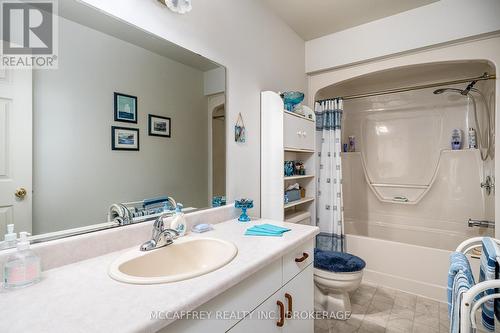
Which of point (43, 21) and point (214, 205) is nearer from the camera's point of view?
point (43, 21)

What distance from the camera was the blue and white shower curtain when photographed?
98.1 inches

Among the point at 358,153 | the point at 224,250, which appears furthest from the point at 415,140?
the point at 224,250

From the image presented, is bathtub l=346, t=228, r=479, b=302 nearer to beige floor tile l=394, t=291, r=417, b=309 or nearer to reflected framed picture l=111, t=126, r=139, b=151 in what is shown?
beige floor tile l=394, t=291, r=417, b=309

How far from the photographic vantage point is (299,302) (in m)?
1.30

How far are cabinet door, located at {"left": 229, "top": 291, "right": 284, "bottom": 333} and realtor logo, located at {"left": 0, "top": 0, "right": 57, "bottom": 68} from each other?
3.91ft

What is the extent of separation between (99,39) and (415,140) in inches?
133

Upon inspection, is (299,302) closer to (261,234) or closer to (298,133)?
(261,234)

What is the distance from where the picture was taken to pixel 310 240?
1419mm

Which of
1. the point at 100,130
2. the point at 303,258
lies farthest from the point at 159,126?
the point at 303,258

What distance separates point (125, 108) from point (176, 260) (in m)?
0.75

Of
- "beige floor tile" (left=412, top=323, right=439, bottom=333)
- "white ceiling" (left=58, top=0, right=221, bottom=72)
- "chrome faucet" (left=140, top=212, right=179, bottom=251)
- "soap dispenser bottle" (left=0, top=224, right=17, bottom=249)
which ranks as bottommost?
"beige floor tile" (left=412, top=323, right=439, bottom=333)

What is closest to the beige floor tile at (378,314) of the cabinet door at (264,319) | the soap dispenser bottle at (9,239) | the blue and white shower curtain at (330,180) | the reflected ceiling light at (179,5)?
the blue and white shower curtain at (330,180)

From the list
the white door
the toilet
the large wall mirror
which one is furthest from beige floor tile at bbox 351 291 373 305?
the white door

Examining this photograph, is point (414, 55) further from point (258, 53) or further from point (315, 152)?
point (258, 53)
